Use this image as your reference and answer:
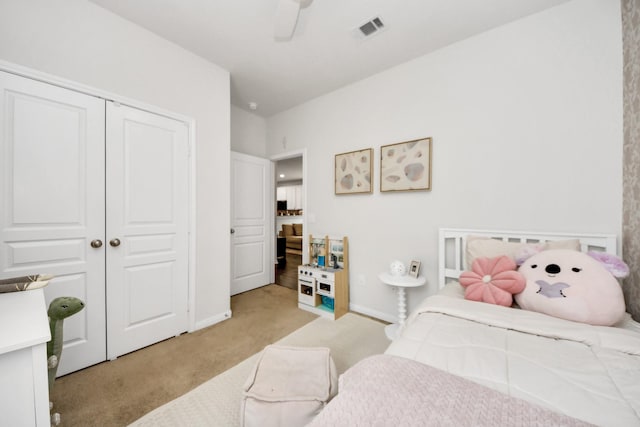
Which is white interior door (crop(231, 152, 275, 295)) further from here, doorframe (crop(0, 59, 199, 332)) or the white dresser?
the white dresser

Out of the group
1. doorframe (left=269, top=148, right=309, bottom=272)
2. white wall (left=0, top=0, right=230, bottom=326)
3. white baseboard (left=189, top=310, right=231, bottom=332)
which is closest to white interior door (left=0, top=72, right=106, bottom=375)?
white wall (left=0, top=0, right=230, bottom=326)

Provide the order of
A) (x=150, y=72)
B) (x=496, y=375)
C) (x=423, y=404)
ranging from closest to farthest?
(x=423, y=404), (x=496, y=375), (x=150, y=72)

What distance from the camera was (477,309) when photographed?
125 cm

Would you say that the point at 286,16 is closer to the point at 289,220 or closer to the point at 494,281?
the point at 494,281

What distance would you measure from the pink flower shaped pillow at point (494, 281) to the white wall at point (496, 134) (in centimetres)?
61

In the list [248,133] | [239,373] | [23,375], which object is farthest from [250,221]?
[23,375]

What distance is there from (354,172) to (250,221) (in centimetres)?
176

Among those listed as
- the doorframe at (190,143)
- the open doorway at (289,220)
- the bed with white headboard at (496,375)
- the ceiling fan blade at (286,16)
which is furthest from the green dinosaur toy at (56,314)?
the open doorway at (289,220)

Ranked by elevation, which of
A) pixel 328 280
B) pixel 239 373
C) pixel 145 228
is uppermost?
pixel 145 228

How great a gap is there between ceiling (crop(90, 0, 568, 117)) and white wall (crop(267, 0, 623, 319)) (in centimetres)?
19

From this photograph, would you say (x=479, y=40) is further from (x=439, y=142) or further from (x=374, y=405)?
(x=374, y=405)

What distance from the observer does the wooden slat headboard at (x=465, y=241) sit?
1581 millimetres

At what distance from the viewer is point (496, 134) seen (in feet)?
6.48

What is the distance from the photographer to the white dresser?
2.05 ft
